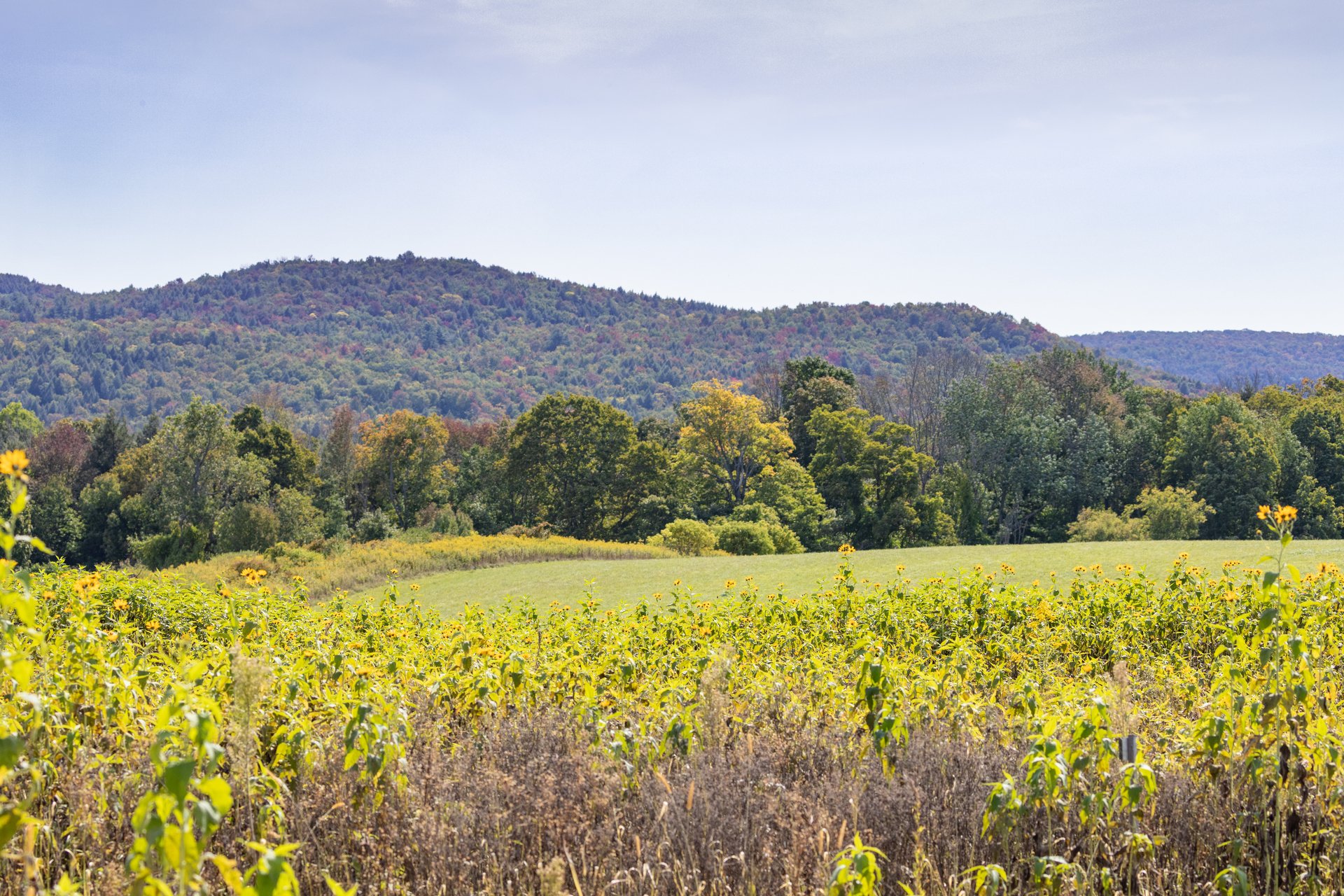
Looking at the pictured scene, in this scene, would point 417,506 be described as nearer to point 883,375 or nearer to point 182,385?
point 883,375

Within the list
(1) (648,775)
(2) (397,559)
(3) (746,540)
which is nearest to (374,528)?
(2) (397,559)

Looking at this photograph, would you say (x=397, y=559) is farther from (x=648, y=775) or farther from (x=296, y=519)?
(x=648, y=775)

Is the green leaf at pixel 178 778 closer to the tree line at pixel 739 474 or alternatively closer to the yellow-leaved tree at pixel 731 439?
the tree line at pixel 739 474

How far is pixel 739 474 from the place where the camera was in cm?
3672

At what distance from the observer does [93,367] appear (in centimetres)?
11331

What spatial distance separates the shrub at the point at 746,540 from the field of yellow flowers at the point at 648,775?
19.3 meters

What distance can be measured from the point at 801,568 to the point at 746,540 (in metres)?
8.38

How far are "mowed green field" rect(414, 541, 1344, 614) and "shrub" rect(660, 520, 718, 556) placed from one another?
5109 millimetres

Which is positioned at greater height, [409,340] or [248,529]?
A: [409,340]

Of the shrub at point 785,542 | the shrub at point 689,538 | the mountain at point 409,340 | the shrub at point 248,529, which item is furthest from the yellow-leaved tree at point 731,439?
the mountain at point 409,340

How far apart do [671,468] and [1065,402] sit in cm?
2231

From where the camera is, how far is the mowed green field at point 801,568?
13188 mm

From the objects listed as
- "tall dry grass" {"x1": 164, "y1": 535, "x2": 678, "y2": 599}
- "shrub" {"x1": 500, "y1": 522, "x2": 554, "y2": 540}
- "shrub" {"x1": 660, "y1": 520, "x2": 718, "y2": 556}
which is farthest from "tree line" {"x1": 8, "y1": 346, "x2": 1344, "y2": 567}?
"tall dry grass" {"x1": 164, "y1": 535, "x2": 678, "y2": 599}

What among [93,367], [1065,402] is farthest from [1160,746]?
[93,367]
